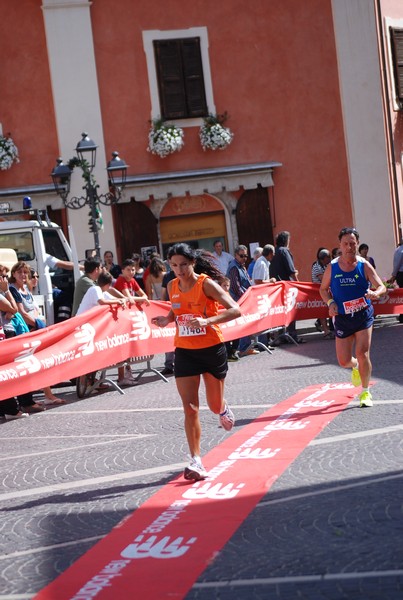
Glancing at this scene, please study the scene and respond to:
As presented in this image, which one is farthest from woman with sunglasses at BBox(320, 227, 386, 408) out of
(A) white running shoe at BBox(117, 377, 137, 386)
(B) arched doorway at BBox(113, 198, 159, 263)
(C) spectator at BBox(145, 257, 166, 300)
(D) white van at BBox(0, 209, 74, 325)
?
(B) arched doorway at BBox(113, 198, 159, 263)

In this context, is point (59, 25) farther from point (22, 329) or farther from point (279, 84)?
point (22, 329)

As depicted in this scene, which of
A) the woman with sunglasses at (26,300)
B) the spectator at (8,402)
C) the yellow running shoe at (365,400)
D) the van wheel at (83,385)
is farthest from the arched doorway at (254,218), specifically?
the yellow running shoe at (365,400)

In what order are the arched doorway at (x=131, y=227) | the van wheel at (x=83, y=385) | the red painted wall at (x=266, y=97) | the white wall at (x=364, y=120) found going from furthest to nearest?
1. the white wall at (x=364, y=120)
2. the red painted wall at (x=266, y=97)
3. the arched doorway at (x=131, y=227)
4. the van wheel at (x=83, y=385)

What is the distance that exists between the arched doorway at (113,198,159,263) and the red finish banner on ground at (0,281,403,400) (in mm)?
8094

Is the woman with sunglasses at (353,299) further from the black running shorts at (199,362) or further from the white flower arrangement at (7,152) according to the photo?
the white flower arrangement at (7,152)

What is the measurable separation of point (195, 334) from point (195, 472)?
1106mm

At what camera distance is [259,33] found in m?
28.8

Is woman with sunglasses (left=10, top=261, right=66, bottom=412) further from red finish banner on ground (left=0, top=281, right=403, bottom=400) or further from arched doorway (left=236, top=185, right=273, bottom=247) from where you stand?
arched doorway (left=236, top=185, right=273, bottom=247)

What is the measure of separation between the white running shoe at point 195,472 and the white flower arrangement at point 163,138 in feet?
63.9

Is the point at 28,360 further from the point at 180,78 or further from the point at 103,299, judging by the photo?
the point at 180,78

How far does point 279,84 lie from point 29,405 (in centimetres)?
1646

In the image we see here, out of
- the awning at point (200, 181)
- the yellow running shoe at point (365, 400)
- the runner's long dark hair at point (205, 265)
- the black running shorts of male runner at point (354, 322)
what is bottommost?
the yellow running shoe at point (365, 400)

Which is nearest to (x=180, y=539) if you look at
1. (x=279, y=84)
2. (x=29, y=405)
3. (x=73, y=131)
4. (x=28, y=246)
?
(x=29, y=405)

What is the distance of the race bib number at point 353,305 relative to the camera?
11.9 m
